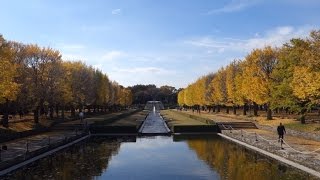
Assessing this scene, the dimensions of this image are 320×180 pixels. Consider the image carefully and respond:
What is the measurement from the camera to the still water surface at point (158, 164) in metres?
26.4

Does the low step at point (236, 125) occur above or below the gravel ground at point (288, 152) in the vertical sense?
above

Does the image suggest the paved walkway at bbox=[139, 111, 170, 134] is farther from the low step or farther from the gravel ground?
the gravel ground

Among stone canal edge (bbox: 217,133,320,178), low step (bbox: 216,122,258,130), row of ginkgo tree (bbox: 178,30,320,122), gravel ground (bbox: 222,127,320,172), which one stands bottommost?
stone canal edge (bbox: 217,133,320,178)

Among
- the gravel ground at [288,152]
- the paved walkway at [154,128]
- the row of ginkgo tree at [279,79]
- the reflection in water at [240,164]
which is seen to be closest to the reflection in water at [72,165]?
the reflection in water at [240,164]

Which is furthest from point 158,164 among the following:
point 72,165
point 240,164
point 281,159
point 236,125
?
point 236,125

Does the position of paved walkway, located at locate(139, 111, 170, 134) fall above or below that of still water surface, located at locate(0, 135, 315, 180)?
above

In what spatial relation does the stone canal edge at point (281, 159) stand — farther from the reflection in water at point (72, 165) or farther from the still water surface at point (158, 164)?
the reflection in water at point (72, 165)

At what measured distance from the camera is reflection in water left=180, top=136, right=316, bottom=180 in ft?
84.8

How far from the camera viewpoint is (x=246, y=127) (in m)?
62.5

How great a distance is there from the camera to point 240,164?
30828 mm

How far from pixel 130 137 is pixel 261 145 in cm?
2083

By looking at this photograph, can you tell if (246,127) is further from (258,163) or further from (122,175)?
(122,175)

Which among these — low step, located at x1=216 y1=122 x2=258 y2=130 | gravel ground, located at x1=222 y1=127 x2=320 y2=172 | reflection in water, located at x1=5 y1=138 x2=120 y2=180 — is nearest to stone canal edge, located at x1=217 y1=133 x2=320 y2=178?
gravel ground, located at x1=222 y1=127 x2=320 y2=172

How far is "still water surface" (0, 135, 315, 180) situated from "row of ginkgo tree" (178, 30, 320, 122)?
34.9ft
